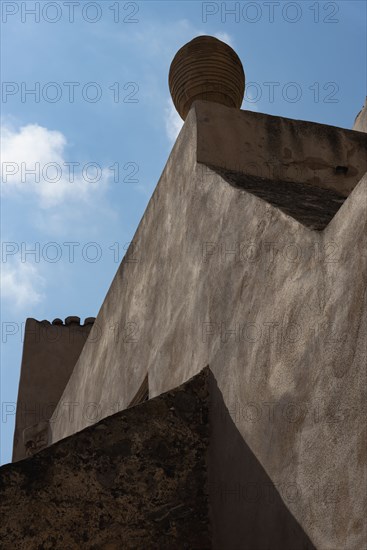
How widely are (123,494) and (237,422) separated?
0.63 m

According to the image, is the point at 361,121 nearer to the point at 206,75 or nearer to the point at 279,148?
the point at 206,75

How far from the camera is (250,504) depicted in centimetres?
422

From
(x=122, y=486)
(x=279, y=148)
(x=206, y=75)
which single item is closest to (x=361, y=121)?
(x=206, y=75)

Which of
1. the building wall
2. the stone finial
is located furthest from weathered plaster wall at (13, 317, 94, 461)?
the stone finial

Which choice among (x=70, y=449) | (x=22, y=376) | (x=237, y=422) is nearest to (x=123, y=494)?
(x=70, y=449)

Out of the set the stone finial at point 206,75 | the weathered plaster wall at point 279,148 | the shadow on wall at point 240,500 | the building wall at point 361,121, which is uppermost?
the building wall at point 361,121

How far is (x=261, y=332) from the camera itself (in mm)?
4395

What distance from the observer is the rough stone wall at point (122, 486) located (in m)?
4.30

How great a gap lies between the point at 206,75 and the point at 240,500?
316cm

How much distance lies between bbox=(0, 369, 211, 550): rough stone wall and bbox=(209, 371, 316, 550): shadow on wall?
0.29 feet

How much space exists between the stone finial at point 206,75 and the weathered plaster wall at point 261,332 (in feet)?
1.34

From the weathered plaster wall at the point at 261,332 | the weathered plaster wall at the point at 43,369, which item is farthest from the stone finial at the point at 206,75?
the weathered plaster wall at the point at 43,369

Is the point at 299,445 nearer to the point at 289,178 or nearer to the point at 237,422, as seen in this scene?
the point at 237,422

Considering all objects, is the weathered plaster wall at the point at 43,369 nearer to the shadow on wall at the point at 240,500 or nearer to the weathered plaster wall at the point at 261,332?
the weathered plaster wall at the point at 261,332
